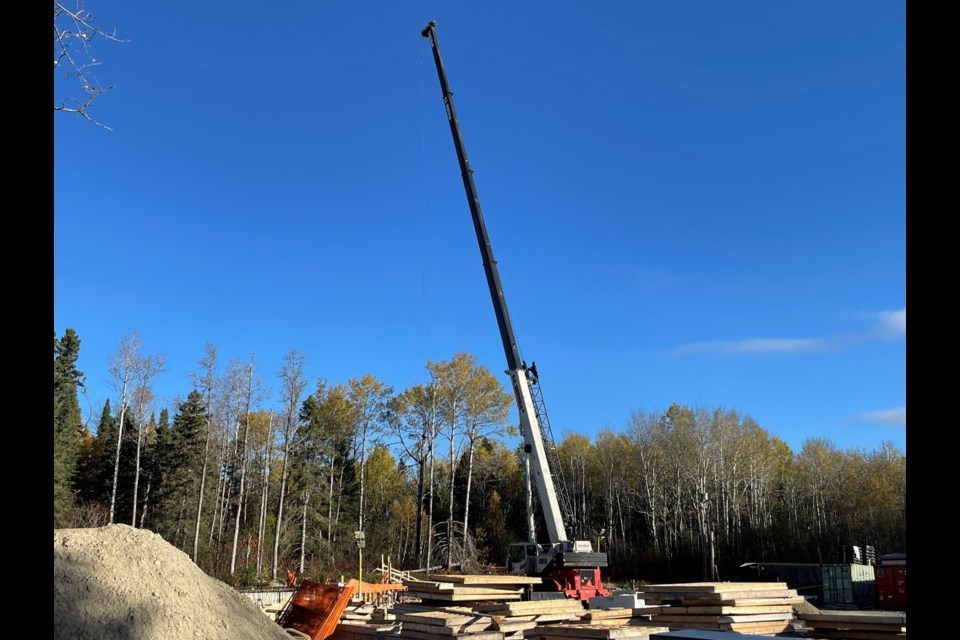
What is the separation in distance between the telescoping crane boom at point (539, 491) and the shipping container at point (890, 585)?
52.3 feet

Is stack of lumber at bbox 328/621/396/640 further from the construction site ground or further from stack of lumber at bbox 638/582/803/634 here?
stack of lumber at bbox 638/582/803/634

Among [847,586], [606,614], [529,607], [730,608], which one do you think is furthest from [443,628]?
[847,586]

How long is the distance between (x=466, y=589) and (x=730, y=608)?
6.05 m

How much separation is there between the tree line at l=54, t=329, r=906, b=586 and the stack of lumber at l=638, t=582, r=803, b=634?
88.1 ft

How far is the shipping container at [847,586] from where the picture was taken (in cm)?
3484

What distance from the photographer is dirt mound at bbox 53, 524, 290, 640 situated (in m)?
10.3

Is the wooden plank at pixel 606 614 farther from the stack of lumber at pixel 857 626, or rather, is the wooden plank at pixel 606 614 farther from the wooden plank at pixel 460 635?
the stack of lumber at pixel 857 626

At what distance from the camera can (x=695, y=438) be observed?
54.7 metres

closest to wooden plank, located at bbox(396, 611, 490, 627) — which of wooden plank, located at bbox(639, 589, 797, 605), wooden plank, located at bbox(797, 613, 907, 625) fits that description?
wooden plank, located at bbox(639, 589, 797, 605)

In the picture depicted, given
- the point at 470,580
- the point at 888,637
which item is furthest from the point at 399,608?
the point at 888,637

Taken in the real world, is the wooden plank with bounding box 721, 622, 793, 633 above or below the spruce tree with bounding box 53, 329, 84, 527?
below

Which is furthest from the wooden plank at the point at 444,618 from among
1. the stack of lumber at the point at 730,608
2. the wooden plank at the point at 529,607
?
the stack of lumber at the point at 730,608
